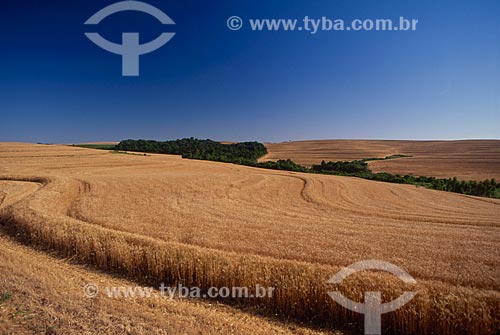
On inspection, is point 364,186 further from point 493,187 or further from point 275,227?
point 275,227

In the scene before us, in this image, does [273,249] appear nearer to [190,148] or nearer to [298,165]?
[298,165]

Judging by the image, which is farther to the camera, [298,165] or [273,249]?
[298,165]

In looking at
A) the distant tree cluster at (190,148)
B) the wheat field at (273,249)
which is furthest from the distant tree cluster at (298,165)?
the wheat field at (273,249)

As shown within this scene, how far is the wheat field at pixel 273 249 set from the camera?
5660 mm

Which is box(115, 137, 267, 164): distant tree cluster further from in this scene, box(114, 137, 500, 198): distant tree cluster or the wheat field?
the wheat field

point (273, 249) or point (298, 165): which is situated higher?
point (298, 165)

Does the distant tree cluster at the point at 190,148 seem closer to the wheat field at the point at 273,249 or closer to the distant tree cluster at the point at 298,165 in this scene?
the distant tree cluster at the point at 298,165

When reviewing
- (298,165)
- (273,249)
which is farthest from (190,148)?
(273,249)

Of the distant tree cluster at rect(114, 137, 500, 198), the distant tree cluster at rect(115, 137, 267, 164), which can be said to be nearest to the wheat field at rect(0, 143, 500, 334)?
the distant tree cluster at rect(114, 137, 500, 198)

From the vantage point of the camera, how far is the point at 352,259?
791 centimetres

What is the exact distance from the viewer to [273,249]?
8.80 meters

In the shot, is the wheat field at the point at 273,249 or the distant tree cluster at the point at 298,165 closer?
the wheat field at the point at 273,249

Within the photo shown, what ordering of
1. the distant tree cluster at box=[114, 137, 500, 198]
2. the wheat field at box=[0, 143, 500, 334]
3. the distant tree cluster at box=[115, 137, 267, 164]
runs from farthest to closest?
the distant tree cluster at box=[115, 137, 267, 164]
the distant tree cluster at box=[114, 137, 500, 198]
the wheat field at box=[0, 143, 500, 334]

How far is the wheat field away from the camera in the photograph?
5660mm
